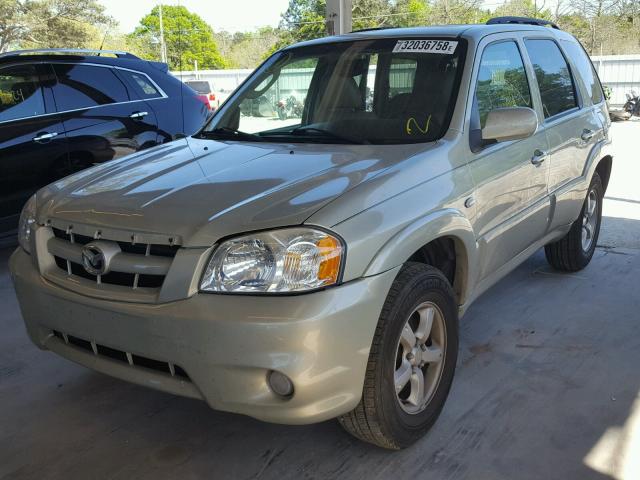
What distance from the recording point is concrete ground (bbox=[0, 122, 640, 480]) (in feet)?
8.62

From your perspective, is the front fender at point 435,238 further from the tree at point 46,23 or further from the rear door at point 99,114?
the tree at point 46,23

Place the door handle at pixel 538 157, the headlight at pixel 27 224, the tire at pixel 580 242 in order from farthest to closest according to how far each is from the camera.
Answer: the tire at pixel 580 242 → the door handle at pixel 538 157 → the headlight at pixel 27 224

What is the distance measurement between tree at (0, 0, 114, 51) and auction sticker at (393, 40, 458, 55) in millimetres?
33503

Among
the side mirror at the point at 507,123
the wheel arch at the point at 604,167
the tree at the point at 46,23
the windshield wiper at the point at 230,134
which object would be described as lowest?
the wheel arch at the point at 604,167

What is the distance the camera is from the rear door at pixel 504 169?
124 inches

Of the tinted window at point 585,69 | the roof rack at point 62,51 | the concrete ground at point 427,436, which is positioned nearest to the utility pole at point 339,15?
the roof rack at point 62,51

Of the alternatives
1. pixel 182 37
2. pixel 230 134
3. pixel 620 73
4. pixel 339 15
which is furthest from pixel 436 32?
pixel 182 37

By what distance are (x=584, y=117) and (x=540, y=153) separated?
3.14 ft

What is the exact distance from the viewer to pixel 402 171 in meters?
2.64

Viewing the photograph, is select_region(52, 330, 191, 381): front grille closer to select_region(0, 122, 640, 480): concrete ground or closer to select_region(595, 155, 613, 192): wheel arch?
select_region(0, 122, 640, 480): concrete ground

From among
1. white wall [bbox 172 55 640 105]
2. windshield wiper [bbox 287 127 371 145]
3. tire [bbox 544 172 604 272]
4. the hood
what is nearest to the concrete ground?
tire [bbox 544 172 604 272]

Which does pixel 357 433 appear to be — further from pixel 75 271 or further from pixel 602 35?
pixel 602 35

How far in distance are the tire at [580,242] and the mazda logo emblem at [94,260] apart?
3.41 metres

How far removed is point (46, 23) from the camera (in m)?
33.8
